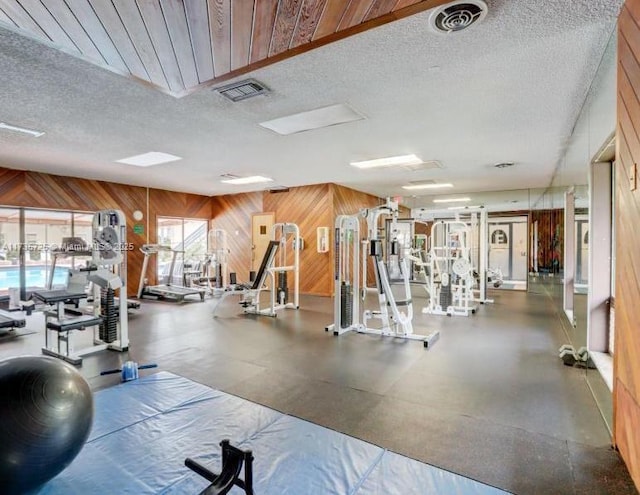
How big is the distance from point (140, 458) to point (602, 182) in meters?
4.12

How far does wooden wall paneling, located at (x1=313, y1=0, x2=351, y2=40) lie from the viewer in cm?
190

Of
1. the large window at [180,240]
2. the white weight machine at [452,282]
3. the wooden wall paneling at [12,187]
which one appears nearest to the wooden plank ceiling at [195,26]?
the white weight machine at [452,282]

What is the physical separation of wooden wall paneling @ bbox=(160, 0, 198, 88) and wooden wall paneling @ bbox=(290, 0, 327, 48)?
2.12ft

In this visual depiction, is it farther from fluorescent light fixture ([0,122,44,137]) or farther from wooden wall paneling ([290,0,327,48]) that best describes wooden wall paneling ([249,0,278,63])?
fluorescent light fixture ([0,122,44,137])

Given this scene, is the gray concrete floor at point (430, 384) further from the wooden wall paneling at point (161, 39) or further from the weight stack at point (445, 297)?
the wooden wall paneling at point (161, 39)

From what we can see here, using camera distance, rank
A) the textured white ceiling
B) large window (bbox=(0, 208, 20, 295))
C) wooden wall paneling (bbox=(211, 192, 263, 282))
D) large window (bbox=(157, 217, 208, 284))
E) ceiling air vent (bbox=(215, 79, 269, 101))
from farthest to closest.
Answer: wooden wall paneling (bbox=(211, 192, 263, 282)) → large window (bbox=(157, 217, 208, 284)) → large window (bbox=(0, 208, 20, 295)) → ceiling air vent (bbox=(215, 79, 269, 101)) → the textured white ceiling

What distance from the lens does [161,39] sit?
225 cm

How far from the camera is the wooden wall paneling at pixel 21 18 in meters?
1.94

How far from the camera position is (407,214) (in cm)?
1319

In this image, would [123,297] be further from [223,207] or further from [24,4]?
[223,207]

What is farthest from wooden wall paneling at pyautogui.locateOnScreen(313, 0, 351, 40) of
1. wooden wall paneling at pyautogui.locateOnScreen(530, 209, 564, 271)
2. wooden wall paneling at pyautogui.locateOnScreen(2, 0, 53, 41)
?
wooden wall paneling at pyautogui.locateOnScreen(530, 209, 564, 271)

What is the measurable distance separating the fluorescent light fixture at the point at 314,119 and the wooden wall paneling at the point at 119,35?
1.45 meters

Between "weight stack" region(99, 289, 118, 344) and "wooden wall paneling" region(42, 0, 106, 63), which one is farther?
"weight stack" region(99, 289, 118, 344)

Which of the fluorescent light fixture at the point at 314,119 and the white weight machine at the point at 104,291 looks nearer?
the fluorescent light fixture at the point at 314,119
